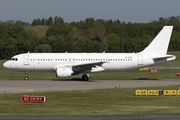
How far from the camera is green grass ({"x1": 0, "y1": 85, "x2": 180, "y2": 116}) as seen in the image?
21.3m

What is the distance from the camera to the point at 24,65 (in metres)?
46.4

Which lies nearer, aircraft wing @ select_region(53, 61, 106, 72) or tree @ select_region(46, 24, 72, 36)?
aircraft wing @ select_region(53, 61, 106, 72)

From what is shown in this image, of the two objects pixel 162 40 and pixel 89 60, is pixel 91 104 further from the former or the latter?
pixel 162 40

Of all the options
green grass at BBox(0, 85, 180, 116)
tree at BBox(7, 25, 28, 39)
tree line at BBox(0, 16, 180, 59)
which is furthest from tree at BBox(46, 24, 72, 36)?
green grass at BBox(0, 85, 180, 116)

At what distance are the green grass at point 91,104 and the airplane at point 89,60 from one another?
15.0 metres

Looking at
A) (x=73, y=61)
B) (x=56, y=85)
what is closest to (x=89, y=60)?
(x=73, y=61)

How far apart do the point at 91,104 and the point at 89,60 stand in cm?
2256

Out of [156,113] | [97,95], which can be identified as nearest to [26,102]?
[97,95]

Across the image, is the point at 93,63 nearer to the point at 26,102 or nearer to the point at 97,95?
the point at 97,95

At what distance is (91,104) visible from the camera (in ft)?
81.6

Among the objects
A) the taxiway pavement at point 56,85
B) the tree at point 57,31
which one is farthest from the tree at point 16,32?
the taxiway pavement at point 56,85

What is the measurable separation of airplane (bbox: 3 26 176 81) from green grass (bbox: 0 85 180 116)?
14974mm

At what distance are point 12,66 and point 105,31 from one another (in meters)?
129

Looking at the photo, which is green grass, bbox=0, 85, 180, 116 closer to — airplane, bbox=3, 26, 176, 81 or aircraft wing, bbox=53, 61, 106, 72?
aircraft wing, bbox=53, 61, 106, 72
